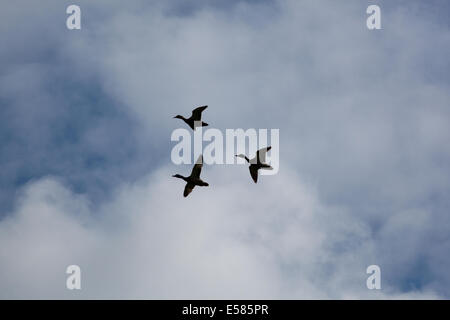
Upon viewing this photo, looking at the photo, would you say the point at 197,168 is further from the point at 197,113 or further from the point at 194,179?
the point at 197,113

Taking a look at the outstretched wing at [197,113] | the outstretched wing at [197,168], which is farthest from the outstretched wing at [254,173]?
the outstretched wing at [197,113]

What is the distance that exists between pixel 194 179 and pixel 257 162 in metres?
6.78

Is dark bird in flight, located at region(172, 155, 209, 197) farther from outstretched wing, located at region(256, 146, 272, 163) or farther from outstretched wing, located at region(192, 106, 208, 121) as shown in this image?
outstretched wing, located at region(256, 146, 272, 163)

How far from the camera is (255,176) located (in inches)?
2504

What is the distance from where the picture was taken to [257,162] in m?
63.1

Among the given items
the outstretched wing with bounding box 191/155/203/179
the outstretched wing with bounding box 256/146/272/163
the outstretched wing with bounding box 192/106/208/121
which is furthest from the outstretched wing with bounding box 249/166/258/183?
the outstretched wing with bounding box 192/106/208/121

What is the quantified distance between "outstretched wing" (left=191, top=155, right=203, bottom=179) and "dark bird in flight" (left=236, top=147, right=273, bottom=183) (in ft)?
13.7

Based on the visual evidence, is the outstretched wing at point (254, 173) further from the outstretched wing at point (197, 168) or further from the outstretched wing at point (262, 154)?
the outstretched wing at point (197, 168)

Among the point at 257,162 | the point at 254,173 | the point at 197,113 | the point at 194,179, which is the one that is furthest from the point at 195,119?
the point at 254,173
